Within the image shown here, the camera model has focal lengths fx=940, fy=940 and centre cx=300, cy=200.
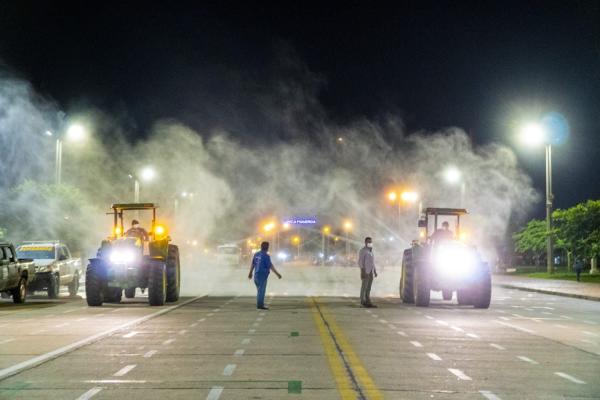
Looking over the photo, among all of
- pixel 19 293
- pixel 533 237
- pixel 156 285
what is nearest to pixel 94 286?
pixel 156 285

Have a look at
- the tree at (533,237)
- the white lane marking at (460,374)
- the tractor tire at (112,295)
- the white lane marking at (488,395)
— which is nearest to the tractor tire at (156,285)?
the tractor tire at (112,295)

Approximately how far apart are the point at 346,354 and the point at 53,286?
20585mm

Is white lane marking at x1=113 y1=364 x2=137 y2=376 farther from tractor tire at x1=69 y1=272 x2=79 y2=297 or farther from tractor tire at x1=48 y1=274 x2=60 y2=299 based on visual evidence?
tractor tire at x1=69 y1=272 x2=79 y2=297

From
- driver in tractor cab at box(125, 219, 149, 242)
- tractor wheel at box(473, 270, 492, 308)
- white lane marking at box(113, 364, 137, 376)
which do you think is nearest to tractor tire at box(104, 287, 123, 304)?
driver in tractor cab at box(125, 219, 149, 242)

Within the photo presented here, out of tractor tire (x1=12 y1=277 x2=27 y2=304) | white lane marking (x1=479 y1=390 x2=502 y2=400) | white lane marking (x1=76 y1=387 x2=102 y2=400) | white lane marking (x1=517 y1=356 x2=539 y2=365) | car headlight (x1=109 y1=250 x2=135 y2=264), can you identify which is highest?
car headlight (x1=109 y1=250 x2=135 y2=264)

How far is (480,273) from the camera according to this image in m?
29.1

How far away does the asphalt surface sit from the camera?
11883 mm

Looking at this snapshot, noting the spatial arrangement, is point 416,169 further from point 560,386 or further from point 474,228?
point 560,386

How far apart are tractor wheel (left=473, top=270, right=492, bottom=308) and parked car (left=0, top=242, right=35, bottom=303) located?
1482 cm

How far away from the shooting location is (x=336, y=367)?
45.7 feet

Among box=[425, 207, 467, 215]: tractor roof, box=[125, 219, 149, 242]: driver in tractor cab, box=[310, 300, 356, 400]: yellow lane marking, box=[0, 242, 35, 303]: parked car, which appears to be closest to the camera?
box=[310, 300, 356, 400]: yellow lane marking

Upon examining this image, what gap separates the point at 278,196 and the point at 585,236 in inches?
1004

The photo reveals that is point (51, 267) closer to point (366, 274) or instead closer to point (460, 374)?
point (366, 274)

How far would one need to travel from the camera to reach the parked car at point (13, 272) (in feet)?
97.8
